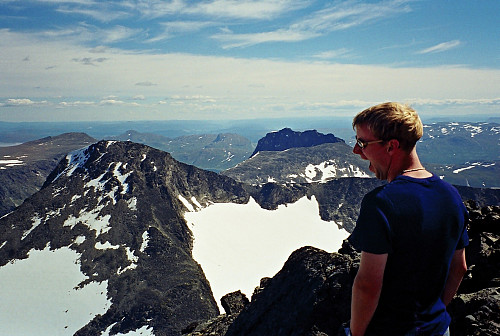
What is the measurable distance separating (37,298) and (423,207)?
121m

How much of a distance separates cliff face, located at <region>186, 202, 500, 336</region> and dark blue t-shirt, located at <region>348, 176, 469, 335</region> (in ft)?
19.4

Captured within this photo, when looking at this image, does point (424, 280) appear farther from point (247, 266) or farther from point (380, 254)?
point (247, 266)

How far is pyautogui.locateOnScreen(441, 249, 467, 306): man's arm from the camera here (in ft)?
16.4

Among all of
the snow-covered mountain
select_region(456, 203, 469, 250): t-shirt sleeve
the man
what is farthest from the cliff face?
the snow-covered mountain

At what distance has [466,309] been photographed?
1036cm

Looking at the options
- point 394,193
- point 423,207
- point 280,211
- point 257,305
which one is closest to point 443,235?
point 423,207

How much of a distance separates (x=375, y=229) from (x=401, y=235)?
1.19ft

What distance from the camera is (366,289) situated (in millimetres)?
3939

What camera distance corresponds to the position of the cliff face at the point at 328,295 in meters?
10.5

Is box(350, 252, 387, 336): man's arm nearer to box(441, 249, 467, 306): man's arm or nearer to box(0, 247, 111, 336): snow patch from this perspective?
box(441, 249, 467, 306): man's arm

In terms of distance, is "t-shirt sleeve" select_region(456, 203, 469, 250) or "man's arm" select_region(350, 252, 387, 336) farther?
"t-shirt sleeve" select_region(456, 203, 469, 250)

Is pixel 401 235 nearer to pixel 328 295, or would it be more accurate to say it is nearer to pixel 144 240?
pixel 328 295

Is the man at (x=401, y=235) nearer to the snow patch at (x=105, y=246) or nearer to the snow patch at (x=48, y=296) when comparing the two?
the snow patch at (x=48, y=296)

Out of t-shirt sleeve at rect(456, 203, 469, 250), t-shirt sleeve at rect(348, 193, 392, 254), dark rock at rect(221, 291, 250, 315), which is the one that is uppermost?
t-shirt sleeve at rect(348, 193, 392, 254)
